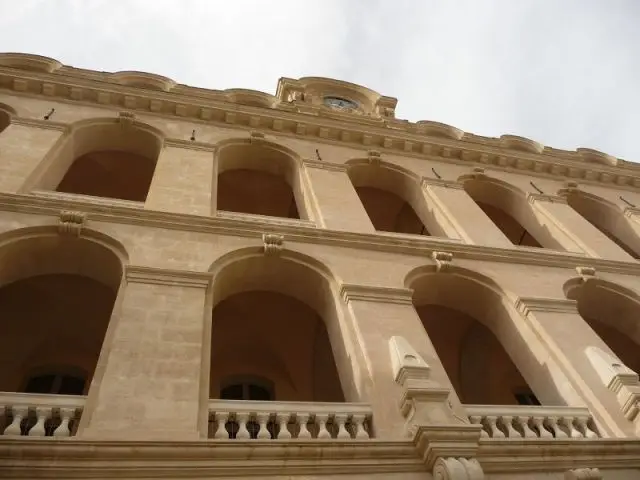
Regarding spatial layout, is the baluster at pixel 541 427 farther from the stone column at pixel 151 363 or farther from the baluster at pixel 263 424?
the stone column at pixel 151 363

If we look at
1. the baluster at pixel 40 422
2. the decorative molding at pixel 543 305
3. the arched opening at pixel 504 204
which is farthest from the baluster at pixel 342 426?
the arched opening at pixel 504 204

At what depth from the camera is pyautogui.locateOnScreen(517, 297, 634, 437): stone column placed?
28.2 feet

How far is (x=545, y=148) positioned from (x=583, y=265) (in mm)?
7774

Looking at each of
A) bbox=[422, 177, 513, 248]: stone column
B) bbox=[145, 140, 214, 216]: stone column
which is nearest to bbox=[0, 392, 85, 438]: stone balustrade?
bbox=[145, 140, 214, 216]: stone column

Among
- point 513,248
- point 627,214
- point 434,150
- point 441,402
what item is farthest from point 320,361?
point 627,214

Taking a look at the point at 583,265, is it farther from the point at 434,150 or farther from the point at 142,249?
the point at 142,249

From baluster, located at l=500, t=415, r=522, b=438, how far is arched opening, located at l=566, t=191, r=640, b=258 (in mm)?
11052

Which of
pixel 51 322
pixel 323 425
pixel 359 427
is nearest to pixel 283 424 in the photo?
pixel 323 425

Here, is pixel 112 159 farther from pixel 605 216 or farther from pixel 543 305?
pixel 605 216

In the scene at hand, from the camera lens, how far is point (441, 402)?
24.8 ft

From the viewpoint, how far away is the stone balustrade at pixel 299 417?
715 centimetres

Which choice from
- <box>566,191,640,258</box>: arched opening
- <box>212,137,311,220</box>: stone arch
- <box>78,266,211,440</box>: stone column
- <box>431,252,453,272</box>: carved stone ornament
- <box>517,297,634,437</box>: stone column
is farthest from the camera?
<box>566,191,640,258</box>: arched opening

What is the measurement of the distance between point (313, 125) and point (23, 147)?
7.42 metres

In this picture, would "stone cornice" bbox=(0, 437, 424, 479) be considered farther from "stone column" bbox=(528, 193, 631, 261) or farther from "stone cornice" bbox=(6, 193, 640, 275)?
"stone column" bbox=(528, 193, 631, 261)
